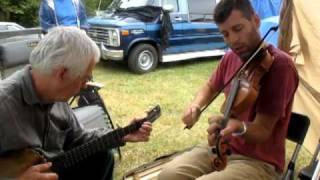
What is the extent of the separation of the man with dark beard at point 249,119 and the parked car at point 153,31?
514 centimetres

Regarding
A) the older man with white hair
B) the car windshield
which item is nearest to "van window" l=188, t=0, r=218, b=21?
the car windshield

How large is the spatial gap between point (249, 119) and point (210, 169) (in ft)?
1.26

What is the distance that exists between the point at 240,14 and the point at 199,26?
611 centimetres

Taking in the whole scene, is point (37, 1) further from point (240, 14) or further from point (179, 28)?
point (240, 14)

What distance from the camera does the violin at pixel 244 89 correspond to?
1957mm

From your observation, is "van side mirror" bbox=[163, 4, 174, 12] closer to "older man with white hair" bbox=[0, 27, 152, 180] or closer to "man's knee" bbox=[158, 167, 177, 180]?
"man's knee" bbox=[158, 167, 177, 180]

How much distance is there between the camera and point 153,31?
7504mm

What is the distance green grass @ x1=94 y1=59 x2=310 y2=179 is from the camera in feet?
13.5

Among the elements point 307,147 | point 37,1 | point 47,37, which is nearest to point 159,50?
point 307,147

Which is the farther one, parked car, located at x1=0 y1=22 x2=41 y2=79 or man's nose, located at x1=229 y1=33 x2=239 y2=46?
parked car, located at x1=0 y1=22 x2=41 y2=79

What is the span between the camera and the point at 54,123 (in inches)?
85.2

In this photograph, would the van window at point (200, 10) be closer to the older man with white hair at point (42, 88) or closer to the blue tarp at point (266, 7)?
the blue tarp at point (266, 7)

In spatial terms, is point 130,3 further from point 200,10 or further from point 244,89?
point 244,89

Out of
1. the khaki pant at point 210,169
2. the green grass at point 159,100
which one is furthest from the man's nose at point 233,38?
the green grass at point 159,100
